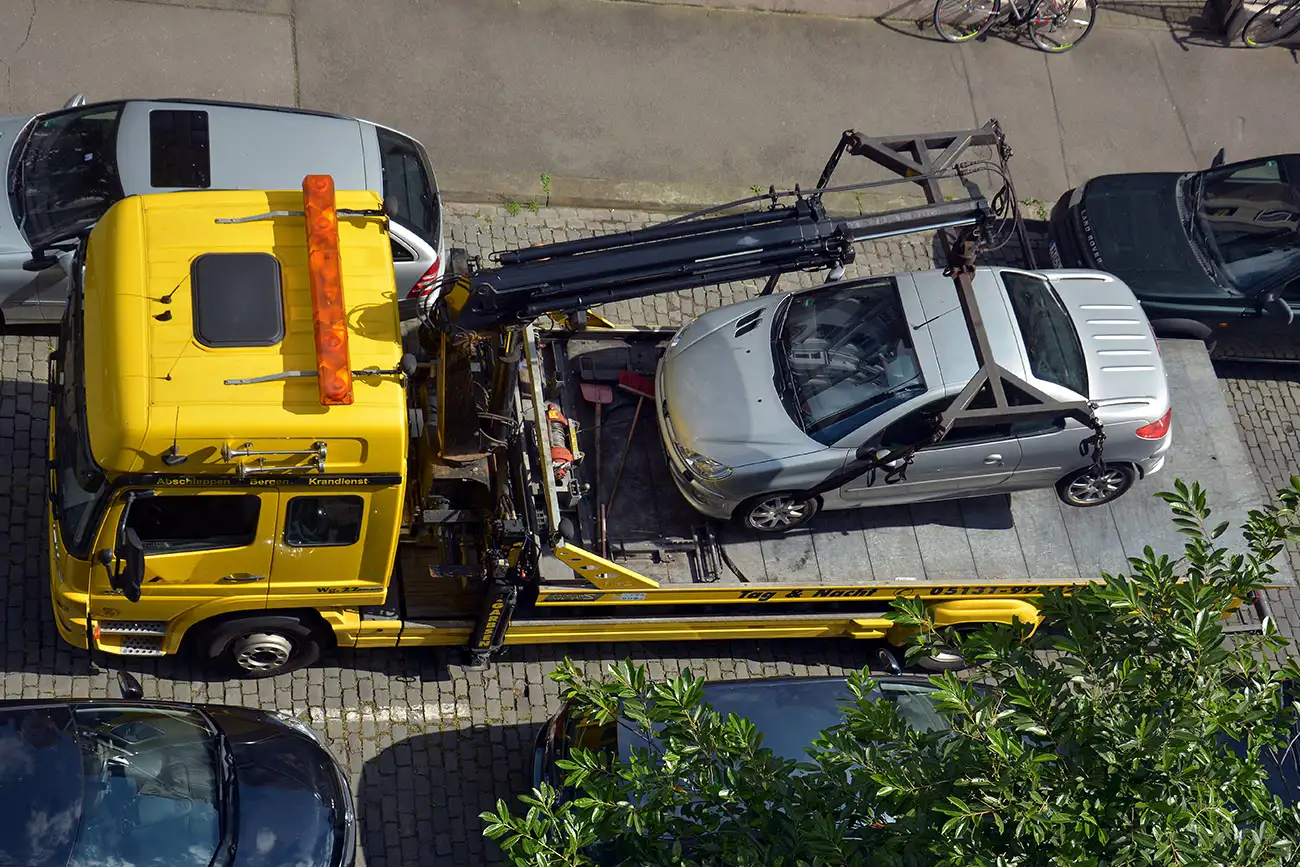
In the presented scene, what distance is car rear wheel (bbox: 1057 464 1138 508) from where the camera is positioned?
9.39m

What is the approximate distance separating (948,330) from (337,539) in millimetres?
4412

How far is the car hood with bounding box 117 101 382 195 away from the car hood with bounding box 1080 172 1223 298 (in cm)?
660

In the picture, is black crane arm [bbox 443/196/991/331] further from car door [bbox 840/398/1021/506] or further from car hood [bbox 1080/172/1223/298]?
car hood [bbox 1080/172/1223/298]

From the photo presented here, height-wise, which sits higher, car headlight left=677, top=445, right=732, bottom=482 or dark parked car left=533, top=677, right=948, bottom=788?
car headlight left=677, top=445, right=732, bottom=482

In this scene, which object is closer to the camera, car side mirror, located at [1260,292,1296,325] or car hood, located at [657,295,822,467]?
car hood, located at [657,295,822,467]

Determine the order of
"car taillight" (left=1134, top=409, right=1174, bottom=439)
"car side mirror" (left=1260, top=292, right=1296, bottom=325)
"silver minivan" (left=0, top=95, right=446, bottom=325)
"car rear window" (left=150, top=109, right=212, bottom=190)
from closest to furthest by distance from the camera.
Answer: "car taillight" (left=1134, top=409, right=1174, bottom=439) < "silver minivan" (left=0, top=95, right=446, bottom=325) < "car rear window" (left=150, top=109, right=212, bottom=190) < "car side mirror" (left=1260, top=292, right=1296, bottom=325)

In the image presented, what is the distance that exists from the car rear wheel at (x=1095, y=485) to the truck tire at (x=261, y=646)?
5.48 meters

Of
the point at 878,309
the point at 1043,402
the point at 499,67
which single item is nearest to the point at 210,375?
the point at 878,309

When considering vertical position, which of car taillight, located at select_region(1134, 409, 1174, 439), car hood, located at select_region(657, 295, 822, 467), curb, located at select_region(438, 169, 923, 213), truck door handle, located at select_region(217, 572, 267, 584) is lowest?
truck door handle, located at select_region(217, 572, 267, 584)

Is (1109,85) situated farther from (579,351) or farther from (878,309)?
(579,351)

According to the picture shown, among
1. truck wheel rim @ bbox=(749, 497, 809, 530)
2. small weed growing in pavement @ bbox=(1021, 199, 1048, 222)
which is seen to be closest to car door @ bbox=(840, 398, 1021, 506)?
truck wheel rim @ bbox=(749, 497, 809, 530)

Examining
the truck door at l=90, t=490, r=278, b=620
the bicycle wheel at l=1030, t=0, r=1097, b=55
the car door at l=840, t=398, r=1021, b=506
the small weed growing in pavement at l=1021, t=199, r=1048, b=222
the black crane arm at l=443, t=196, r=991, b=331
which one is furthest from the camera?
the bicycle wheel at l=1030, t=0, r=1097, b=55

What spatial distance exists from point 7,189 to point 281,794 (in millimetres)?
5355

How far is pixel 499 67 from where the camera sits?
12.9m
